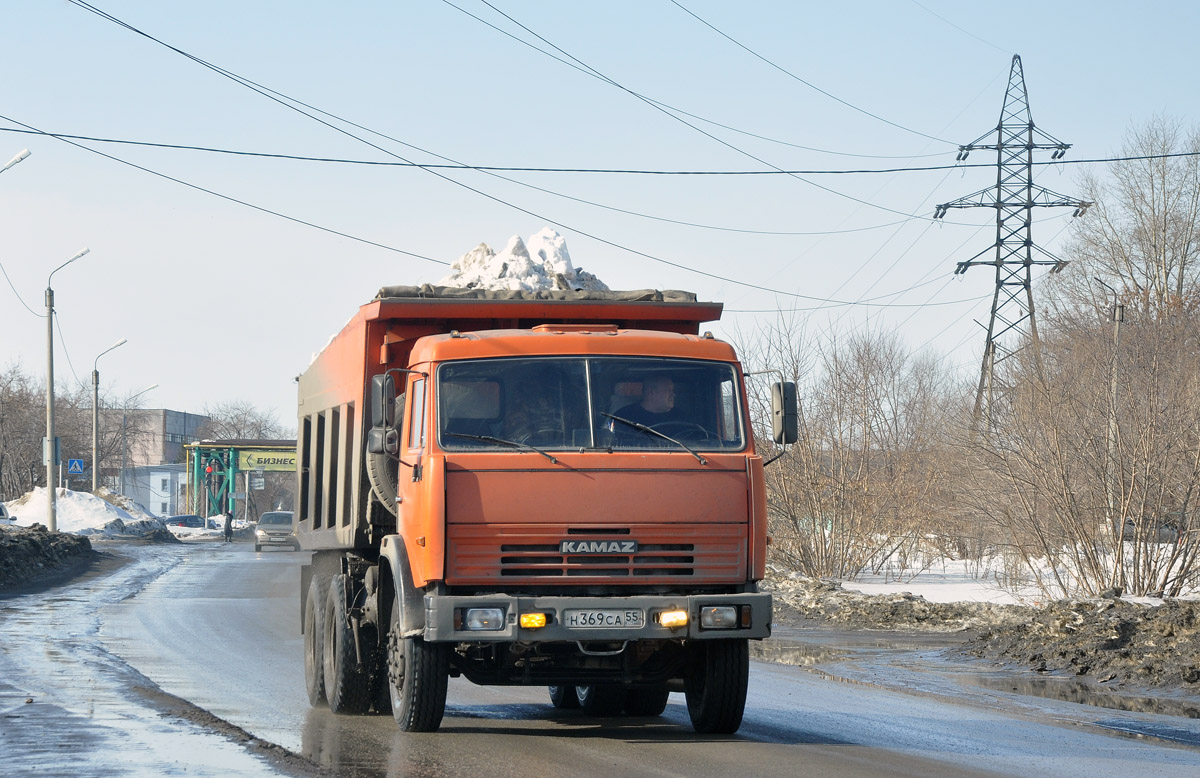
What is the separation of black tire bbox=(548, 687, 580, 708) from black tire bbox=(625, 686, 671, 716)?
519 mm

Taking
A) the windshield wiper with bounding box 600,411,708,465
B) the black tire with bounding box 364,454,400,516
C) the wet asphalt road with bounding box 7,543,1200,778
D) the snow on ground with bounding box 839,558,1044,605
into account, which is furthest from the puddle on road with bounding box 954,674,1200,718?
the snow on ground with bounding box 839,558,1044,605

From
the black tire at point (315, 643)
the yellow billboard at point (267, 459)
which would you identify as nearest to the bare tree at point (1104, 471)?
the black tire at point (315, 643)

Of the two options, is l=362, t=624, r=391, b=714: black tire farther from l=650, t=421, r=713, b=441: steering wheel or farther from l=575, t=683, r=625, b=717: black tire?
l=650, t=421, r=713, b=441: steering wheel

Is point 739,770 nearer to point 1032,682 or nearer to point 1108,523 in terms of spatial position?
point 1032,682

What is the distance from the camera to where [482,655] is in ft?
28.8

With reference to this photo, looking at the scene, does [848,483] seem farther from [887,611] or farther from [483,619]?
[483,619]

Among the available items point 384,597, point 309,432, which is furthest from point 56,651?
point 384,597

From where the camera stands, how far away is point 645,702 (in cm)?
1065

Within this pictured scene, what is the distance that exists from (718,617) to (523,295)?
317 centimetres

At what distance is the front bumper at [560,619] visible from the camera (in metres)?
8.14

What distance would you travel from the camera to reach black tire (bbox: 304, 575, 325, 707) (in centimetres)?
1107

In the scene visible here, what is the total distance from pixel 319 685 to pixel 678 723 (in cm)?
299

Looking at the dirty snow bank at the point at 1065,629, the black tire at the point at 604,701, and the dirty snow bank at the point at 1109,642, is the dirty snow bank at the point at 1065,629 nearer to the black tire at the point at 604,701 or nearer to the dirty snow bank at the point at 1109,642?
the dirty snow bank at the point at 1109,642

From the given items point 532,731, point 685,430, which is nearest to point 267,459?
point 532,731
